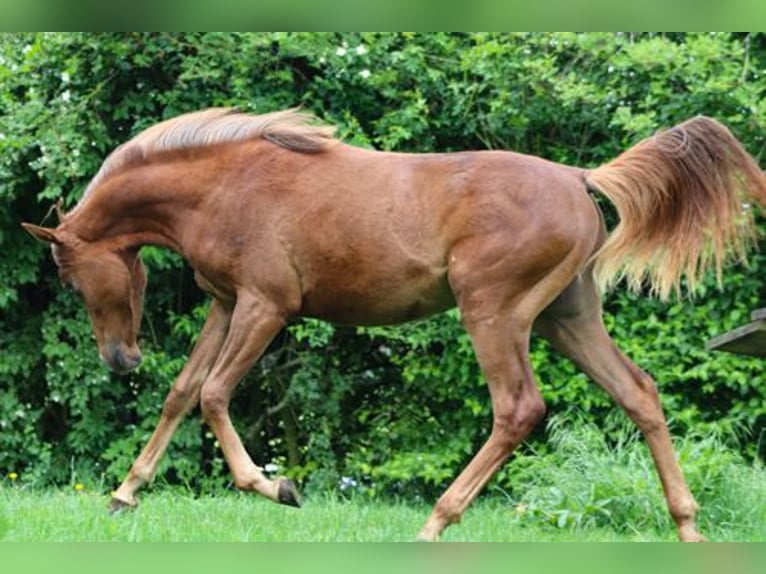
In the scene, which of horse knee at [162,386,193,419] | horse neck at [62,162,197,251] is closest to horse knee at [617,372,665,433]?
horse knee at [162,386,193,419]

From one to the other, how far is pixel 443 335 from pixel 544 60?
2.13m

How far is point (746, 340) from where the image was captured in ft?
16.8

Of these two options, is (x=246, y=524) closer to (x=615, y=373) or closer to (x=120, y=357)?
(x=120, y=357)

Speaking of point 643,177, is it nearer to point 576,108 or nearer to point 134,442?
point 576,108

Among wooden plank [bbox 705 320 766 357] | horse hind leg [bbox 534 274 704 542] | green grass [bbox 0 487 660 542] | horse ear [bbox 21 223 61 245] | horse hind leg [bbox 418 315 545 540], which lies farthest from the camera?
horse ear [bbox 21 223 61 245]

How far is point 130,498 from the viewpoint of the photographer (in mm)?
5930

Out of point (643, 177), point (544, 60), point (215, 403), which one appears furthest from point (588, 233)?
point (544, 60)

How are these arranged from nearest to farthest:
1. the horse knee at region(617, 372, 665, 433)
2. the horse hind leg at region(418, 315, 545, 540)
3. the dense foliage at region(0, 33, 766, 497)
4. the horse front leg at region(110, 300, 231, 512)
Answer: the horse hind leg at region(418, 315, 545, 540) → the horse knee at region(617, 372, 665, 433) → the horse front leg at region(110, 300, 231, 512) → the dense foliage at region(0, 33, 766, 497)

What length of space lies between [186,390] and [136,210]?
0.97m

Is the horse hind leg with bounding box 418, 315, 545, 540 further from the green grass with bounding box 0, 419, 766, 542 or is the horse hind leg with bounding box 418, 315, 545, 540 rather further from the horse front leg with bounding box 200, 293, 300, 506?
the horse front leg with bounding box 200, 293, 300, 506

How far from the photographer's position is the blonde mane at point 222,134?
19.5 feet

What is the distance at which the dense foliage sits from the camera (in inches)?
329

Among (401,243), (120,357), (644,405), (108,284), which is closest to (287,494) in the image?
(401,243)

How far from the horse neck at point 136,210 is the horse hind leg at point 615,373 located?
191cm
